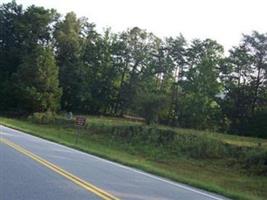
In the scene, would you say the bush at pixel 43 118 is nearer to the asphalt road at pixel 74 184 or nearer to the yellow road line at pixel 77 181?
the yellow road line at pixel 77 181

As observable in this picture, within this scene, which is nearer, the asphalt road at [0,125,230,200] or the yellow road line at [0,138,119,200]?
the asphalt road at [0,125,230,200]

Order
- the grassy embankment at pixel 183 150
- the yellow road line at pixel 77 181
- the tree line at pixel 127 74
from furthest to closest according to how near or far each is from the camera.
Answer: the tree line at pixel 127 74, the grassy embankment at pixel 183 150, the yellow road line at pixel 77 181

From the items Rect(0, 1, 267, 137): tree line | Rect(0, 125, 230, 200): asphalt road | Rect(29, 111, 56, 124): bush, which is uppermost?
Rect(0, 1, 267, 137): tree line

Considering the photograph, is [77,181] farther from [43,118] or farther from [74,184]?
[43,118]

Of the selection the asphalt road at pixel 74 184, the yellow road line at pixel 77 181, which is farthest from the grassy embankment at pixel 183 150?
the asphalt road at pixel 74 184

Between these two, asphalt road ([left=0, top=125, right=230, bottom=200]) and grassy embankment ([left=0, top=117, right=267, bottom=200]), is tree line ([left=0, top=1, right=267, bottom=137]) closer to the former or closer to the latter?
grassy embankment ([left=0, top=117, right=267, bottom=200])

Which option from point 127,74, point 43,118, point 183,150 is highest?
point 127,74

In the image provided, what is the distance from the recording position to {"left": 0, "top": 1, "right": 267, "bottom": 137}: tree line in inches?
2820

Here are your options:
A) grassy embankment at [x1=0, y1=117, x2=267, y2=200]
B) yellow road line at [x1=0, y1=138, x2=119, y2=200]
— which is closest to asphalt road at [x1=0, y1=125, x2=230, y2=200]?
yellow road line at [x1=0, y1=138, x2=119, y2=200]

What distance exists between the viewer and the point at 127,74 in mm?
87500

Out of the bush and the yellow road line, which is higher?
the bush

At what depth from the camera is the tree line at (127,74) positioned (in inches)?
2820

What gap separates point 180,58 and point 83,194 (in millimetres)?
74788

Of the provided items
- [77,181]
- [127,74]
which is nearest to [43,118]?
[127,74]
